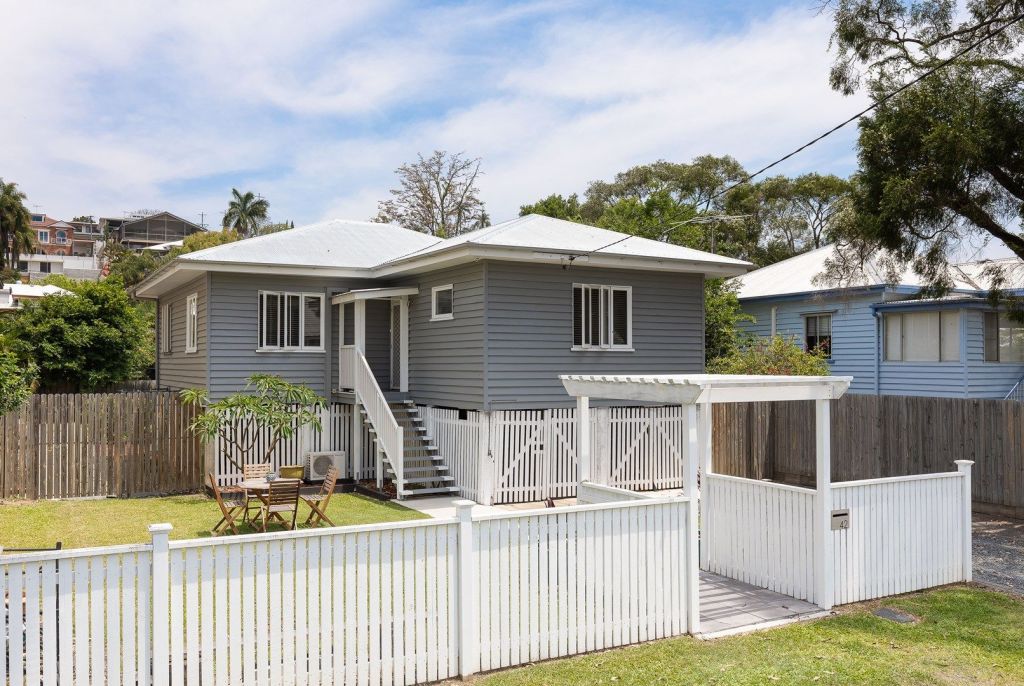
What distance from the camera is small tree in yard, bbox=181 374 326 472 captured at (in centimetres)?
1452

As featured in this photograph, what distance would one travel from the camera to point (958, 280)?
2106 cm

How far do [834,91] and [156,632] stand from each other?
14.3 m

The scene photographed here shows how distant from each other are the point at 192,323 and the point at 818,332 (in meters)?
17.3

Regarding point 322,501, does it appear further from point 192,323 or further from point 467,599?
point 192,323

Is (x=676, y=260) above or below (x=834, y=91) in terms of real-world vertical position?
below

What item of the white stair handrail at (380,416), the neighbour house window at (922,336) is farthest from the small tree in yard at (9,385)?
the neighbour house window at (922,336)

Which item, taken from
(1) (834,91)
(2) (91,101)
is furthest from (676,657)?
(2) (91,101)

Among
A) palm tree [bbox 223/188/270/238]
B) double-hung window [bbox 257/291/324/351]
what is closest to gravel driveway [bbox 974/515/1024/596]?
double-hung window [bbox 257/291/324/351]

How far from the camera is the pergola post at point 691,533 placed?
283 inches

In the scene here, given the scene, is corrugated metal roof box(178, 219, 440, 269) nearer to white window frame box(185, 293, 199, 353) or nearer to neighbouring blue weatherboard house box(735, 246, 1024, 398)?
white window frame box(185, 293, 199, 353)

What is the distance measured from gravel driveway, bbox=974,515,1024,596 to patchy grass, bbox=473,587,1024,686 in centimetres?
165

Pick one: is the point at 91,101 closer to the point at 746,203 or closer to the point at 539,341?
the point at 539,341

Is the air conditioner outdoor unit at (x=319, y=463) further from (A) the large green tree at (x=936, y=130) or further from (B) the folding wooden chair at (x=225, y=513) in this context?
(A) the large green tree at (x=936, y=130)

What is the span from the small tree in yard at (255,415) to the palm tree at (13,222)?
53568 mm
